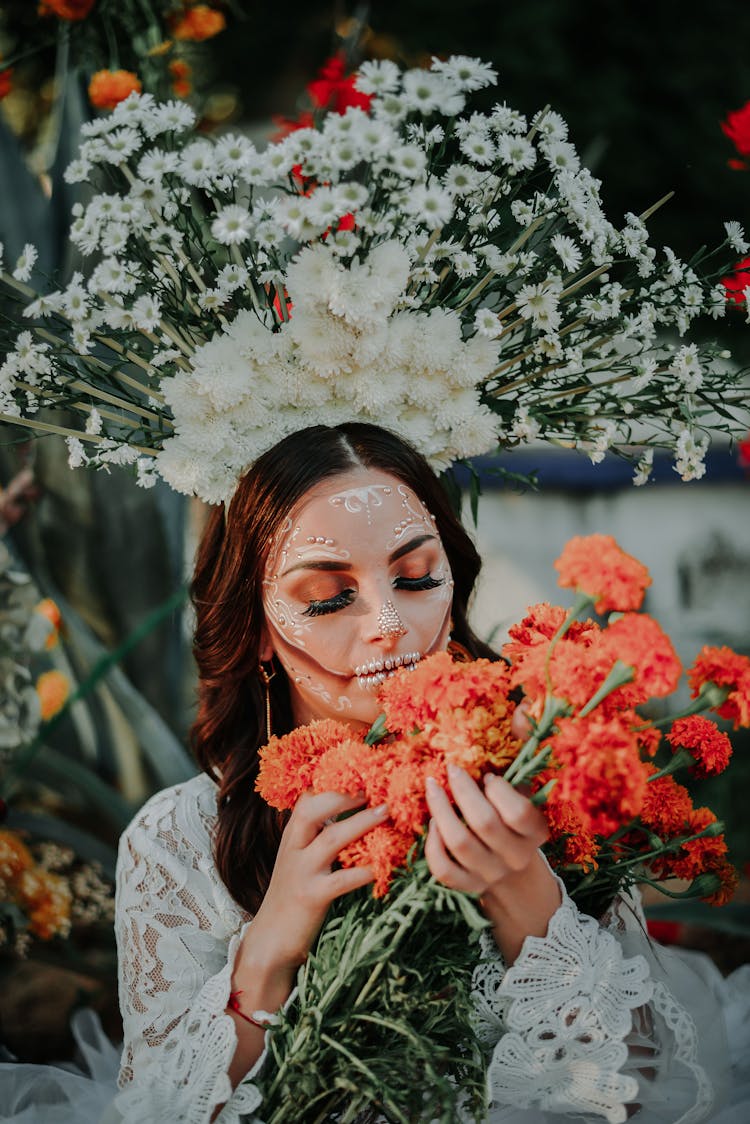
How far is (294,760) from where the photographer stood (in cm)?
155

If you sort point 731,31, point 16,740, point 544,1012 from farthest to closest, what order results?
point 731,31
point 16,740
point 544,1012

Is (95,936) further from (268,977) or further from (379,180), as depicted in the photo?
(379,180)

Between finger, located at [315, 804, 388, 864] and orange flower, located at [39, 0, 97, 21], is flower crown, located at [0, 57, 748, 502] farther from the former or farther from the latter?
orange flower, located at [39, 0, 97, 21]

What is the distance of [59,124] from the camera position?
3027mm

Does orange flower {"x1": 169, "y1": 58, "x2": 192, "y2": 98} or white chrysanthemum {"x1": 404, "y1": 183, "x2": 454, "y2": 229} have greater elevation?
orange flower {"x1": 169, "y1": 58, "x2": 192, "y2": 98}

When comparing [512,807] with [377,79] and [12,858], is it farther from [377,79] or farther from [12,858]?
[12,858]

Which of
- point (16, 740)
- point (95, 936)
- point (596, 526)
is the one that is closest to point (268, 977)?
point (16, 740)

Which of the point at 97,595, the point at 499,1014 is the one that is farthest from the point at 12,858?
the point at 499,1014

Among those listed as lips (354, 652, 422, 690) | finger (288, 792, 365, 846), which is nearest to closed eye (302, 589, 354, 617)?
lips (354, 652, 422, 690)

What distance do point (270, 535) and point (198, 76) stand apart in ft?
8.11

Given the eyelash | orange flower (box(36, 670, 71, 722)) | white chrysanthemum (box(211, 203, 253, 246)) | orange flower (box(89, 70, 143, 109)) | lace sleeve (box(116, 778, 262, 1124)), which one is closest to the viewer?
lace sleeve (box(116, 778, 262, 1124))

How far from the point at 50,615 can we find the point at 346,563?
1.70m

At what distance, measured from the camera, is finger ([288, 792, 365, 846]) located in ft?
4.97

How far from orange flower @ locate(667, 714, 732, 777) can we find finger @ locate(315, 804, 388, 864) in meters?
0.43
